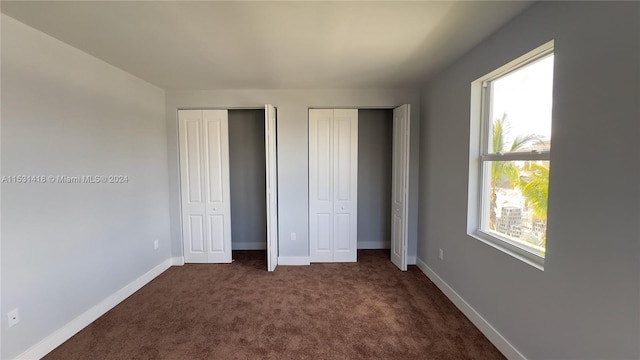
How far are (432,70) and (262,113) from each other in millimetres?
2597

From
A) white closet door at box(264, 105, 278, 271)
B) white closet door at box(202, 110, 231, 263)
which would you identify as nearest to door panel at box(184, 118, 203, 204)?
white closet door at box(202, 110, 231, 263)

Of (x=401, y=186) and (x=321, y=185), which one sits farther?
(x=321, y=185)

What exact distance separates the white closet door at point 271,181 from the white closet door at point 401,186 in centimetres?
170

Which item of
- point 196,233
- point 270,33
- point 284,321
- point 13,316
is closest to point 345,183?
point 284,321

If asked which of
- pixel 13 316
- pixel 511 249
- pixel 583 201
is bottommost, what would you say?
pixel 13 316

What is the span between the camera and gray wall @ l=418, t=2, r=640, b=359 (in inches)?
44.3

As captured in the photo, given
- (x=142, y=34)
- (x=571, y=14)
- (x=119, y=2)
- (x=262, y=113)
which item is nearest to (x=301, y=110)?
(x=262, y=113)

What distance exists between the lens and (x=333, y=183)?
3588mm

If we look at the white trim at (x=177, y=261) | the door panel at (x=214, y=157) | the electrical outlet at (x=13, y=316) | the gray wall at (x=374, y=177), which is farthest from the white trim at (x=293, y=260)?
the electrical outlet at (x=13, y=316)

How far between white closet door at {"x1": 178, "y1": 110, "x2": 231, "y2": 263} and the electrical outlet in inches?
72.7

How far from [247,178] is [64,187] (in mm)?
2312

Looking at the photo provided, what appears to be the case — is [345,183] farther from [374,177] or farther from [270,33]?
[270,33]

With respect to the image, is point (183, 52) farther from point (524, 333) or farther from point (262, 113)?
point (524, 333)

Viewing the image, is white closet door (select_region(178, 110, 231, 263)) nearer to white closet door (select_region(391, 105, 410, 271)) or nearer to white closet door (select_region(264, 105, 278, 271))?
white closet door (select_region(264, 105, 278, 271))
